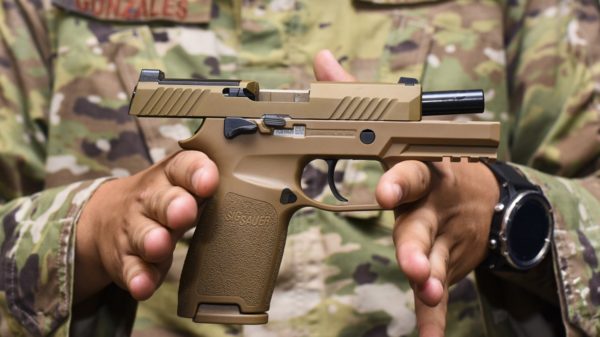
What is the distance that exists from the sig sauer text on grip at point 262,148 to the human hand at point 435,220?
34 millimetres

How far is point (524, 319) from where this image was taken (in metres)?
0.81

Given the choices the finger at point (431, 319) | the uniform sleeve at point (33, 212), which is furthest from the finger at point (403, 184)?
the uniform sleeve at point (33, 212)

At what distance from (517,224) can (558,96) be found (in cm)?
26

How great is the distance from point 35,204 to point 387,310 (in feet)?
1.32

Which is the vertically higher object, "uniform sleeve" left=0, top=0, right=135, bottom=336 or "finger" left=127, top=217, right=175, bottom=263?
"finger" left=127, top=217, right=175, bottom=263

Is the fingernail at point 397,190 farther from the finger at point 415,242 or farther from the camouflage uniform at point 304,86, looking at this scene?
the camouflage uniform at point 304,86

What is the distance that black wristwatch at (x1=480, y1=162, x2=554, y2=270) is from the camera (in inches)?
26.7

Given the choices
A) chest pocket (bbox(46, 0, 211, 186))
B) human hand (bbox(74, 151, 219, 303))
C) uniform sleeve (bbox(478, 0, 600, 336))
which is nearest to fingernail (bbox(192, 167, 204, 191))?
human hand (bbox(74, 151, 219, 303))

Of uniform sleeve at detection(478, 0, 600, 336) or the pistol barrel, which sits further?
uniform sleeve at detection(478, 0, 600, 336)

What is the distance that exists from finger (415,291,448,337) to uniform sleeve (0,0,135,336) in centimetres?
34

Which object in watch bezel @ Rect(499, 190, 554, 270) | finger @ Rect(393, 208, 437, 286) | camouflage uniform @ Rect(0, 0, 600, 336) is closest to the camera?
finger @ Rect(393, 208, 437, 286)

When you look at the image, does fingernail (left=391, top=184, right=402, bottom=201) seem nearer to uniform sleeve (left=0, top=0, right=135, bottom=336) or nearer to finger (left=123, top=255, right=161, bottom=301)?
finger (left=123, top=255, right=161, bottom=301)

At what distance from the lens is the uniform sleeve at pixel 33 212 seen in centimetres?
73

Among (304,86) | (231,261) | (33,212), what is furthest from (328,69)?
(33,212)
